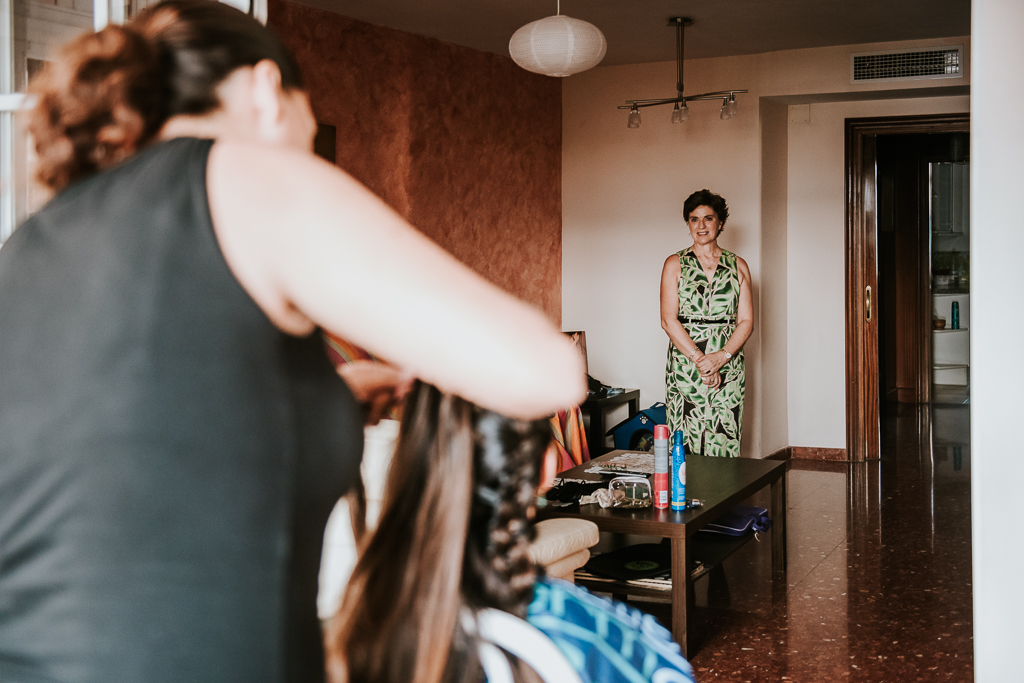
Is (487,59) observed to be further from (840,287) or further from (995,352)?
(995,352)

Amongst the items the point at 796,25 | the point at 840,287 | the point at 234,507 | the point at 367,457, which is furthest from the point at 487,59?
the point at 234,507

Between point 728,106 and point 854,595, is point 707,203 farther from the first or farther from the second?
point 854,595

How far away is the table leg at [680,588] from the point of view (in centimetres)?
288

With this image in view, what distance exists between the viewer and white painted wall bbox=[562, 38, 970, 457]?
6.30m

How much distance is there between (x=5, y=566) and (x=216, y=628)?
0.54 ft

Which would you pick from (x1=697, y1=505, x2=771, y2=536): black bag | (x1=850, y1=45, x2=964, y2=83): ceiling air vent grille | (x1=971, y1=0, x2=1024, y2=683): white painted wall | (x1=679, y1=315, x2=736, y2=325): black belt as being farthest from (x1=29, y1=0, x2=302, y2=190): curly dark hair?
(x1=850, y1=45, x2=964, y2=83): ceiling air vent grille

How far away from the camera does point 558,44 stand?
12.3 feet

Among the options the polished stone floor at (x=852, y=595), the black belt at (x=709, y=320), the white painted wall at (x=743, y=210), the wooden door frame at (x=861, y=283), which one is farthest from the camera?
the wooden door frame at (x=861, y=283)

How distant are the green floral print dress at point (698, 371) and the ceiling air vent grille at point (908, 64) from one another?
201 cm

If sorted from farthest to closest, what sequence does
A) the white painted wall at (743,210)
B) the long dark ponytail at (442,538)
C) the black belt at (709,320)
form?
the white painted wall at (743,210) → the black belt at (709,320) → the long dark ponytail at (442,538)

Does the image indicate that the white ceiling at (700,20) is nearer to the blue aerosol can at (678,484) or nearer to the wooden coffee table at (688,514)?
the wooden coffee table at (688,514)

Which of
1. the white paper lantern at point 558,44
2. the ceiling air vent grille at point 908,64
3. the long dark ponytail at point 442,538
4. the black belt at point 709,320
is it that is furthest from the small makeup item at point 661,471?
the ceiling air vent grille at point 908,64

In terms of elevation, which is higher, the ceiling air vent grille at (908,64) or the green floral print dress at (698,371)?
the ceiling air vent grille at (908,64)

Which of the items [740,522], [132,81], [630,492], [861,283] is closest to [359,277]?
[132,81]
